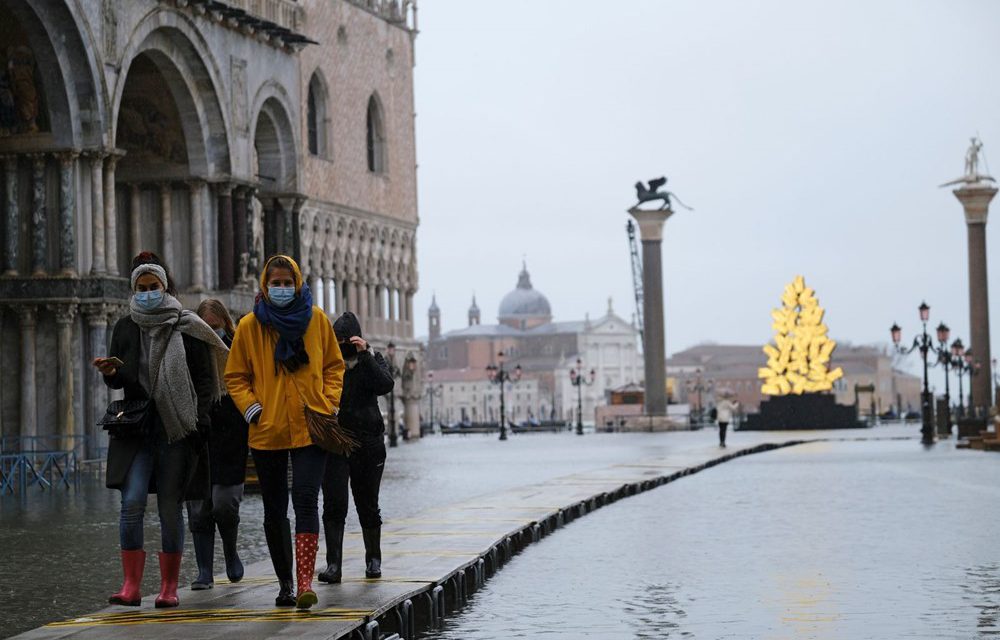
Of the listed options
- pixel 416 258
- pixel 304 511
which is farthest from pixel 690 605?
pixel 416 258

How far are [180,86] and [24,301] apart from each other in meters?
6.49

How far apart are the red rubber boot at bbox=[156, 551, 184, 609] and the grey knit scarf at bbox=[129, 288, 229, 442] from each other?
0.62 meters

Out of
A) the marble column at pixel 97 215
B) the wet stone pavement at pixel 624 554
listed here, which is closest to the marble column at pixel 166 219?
the marble column at pixel 97 215

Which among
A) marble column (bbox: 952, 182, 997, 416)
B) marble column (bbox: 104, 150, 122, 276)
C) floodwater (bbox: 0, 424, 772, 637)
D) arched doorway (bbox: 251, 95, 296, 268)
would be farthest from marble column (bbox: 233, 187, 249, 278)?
marble column (bbox: 952, 182, 997, 416)

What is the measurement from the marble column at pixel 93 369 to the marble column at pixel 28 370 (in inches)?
33.5

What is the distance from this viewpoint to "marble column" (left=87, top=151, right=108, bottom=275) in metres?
29.9

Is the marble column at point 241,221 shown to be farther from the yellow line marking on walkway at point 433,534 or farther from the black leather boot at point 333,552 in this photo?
the black leather boot at point 333,552

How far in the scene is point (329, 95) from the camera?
62906 millimetres

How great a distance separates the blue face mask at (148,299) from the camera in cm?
1010

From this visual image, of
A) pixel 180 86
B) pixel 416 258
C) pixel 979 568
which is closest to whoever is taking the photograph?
pixel 979 568

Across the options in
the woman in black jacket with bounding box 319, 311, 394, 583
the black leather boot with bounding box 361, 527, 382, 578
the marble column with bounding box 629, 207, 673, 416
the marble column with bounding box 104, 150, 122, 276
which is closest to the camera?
the woman in black jacket with bounding box 319, 311, 394, 583

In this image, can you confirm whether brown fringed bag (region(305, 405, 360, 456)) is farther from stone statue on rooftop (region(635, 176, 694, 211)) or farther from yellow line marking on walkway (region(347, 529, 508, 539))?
stone statue on rooftop (region(635, 176, 694, 211))

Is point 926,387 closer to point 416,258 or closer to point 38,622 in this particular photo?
point 416,258

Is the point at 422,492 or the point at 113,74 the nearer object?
the point at 422,492
